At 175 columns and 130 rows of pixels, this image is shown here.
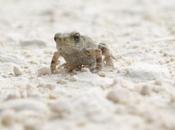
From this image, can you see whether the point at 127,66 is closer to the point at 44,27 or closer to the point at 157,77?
the point at 157,77

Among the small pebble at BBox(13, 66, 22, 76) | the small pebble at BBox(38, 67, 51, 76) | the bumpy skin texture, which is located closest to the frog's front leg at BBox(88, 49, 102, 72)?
the bumpy skin texture

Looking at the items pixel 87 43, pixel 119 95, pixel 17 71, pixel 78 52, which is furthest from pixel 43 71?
pixel 119 95

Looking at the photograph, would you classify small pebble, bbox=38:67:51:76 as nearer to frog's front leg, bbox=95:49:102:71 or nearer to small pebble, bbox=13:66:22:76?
small pebble, bbox=13:66:22:76

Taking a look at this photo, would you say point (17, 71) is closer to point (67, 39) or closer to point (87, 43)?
point (67, 39)

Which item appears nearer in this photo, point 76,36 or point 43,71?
point 76,36

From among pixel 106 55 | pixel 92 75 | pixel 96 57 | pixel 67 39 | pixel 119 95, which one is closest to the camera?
pixel 119 95
